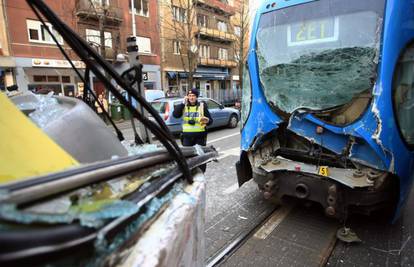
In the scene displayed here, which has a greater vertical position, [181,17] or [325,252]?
[181,17]

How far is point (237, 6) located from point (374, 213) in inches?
1429

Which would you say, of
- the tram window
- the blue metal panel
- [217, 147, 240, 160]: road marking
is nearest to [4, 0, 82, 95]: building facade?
[217, 147, 240, 160]: road marking

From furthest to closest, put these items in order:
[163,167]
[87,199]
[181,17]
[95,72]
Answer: [181,17]
[163,167]
[95,72]
[87,199]

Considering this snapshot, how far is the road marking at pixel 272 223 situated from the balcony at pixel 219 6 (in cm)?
2875

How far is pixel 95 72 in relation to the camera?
3.84 feet

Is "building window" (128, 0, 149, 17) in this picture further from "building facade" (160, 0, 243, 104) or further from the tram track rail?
the tram track rail

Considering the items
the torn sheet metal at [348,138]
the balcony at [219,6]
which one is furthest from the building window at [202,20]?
the torn sheet metal at [348,138]

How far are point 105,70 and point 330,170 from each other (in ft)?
9.73

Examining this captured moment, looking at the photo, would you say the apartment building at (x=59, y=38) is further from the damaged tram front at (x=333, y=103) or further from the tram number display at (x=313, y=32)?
the tram number display at (x=313, y=32)

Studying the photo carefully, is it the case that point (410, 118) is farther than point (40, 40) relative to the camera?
No

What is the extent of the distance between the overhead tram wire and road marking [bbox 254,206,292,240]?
7.72ft

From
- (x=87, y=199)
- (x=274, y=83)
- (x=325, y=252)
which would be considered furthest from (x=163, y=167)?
(x=274, y=83)

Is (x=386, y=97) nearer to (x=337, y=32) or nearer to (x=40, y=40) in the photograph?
(x=337, y=32)

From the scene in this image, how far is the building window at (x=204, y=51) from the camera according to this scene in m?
31.7
